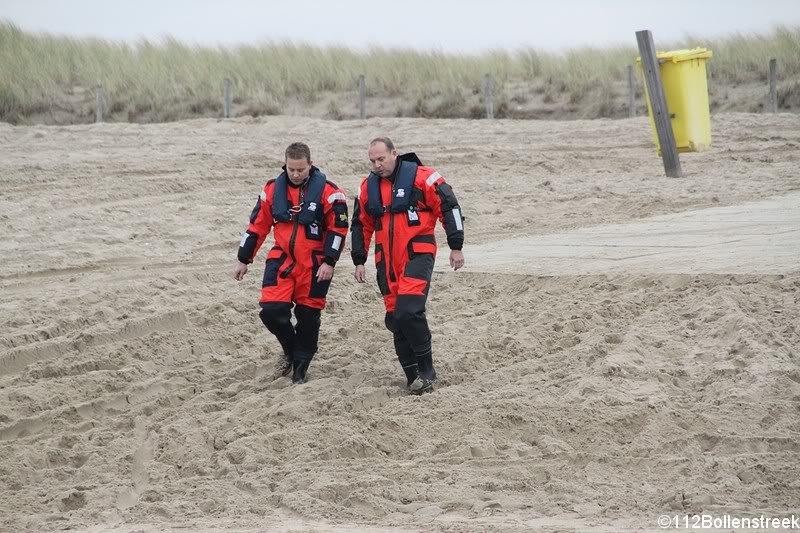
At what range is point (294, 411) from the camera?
7.35 metres

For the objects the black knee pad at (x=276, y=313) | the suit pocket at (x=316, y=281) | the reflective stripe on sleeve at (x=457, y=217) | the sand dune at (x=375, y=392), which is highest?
the reflective stripe on sleeve at (x=457, y=217)

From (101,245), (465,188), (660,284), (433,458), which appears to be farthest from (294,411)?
(465,188)

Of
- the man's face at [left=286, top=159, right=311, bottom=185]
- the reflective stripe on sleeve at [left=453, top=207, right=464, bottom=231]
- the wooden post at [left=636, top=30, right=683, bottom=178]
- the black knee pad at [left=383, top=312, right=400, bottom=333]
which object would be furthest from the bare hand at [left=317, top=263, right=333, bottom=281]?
the wooden post at [left=636, top=30, right=683, bottom=178]

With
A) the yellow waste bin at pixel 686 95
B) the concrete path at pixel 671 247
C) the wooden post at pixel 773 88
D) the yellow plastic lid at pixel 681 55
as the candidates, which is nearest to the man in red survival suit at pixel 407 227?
the concrete path at pixel 671 247

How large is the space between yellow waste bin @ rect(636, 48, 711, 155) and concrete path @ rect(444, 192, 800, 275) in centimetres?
347

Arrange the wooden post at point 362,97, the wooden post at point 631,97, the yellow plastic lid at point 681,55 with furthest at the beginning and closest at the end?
1. the wooden post at point 362,97
2. the wooden post at point 631,97
3. the yellow plastic lid at point 681,55

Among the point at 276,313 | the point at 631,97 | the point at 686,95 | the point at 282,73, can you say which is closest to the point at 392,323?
the point at 276,313

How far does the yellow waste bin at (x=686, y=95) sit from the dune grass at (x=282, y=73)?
25.7ft

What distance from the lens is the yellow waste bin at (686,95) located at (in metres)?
15.3

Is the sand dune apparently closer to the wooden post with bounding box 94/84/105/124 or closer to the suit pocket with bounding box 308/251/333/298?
the suit pocket with bounding box 308/251/333/298

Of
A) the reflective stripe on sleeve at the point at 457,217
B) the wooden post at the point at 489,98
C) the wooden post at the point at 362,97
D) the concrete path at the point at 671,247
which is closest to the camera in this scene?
the reflective stripe on sleeve at the point at 457,217

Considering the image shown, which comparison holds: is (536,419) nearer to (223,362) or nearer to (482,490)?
(482,490)

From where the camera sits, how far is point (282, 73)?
26234 millimetres

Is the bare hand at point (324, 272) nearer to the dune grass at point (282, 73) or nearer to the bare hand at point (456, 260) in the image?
the bare hand at point (456, 260)
